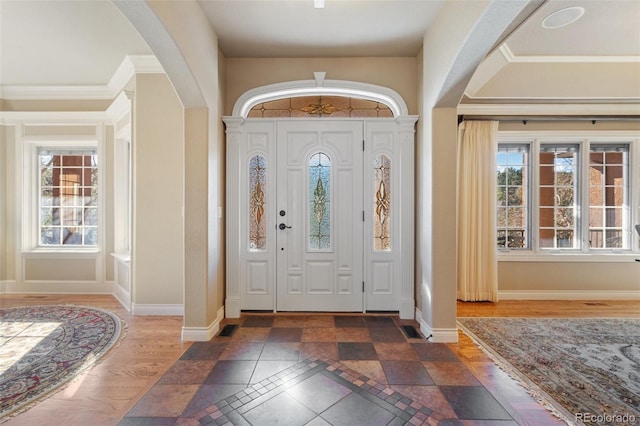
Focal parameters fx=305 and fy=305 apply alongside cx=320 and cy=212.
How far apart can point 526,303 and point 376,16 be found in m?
4.02

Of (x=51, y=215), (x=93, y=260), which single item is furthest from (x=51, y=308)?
(x=51, y=215)

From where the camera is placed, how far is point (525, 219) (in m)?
4.46

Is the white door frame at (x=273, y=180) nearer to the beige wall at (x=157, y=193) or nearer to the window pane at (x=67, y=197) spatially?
the beige wall at (x=157, y=193)

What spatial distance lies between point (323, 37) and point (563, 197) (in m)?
4.08

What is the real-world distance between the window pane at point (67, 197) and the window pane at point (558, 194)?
6763 mm

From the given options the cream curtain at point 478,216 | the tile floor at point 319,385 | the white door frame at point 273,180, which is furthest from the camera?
the cream curtain at point 478,216

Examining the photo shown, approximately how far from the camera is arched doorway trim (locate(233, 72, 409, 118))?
357cm

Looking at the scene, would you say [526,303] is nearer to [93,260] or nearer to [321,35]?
[321,35]

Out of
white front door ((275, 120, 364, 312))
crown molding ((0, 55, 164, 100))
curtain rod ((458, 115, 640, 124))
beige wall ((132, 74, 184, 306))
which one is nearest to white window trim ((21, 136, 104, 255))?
crown molding ((0, 55, 164, 100))

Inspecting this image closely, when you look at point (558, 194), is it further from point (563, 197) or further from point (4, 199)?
point (4, 199)

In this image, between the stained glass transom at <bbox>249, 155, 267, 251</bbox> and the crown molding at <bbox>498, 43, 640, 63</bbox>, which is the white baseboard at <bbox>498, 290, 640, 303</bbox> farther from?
the stained glass transom at <bbox>249, 155, 267, 251</bbox>

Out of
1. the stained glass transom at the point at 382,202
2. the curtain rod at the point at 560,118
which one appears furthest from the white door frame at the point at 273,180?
the curtain rod at the point at 560,118

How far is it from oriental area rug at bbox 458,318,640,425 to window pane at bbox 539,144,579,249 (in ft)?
4.31

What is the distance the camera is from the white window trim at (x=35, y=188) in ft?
14.8
